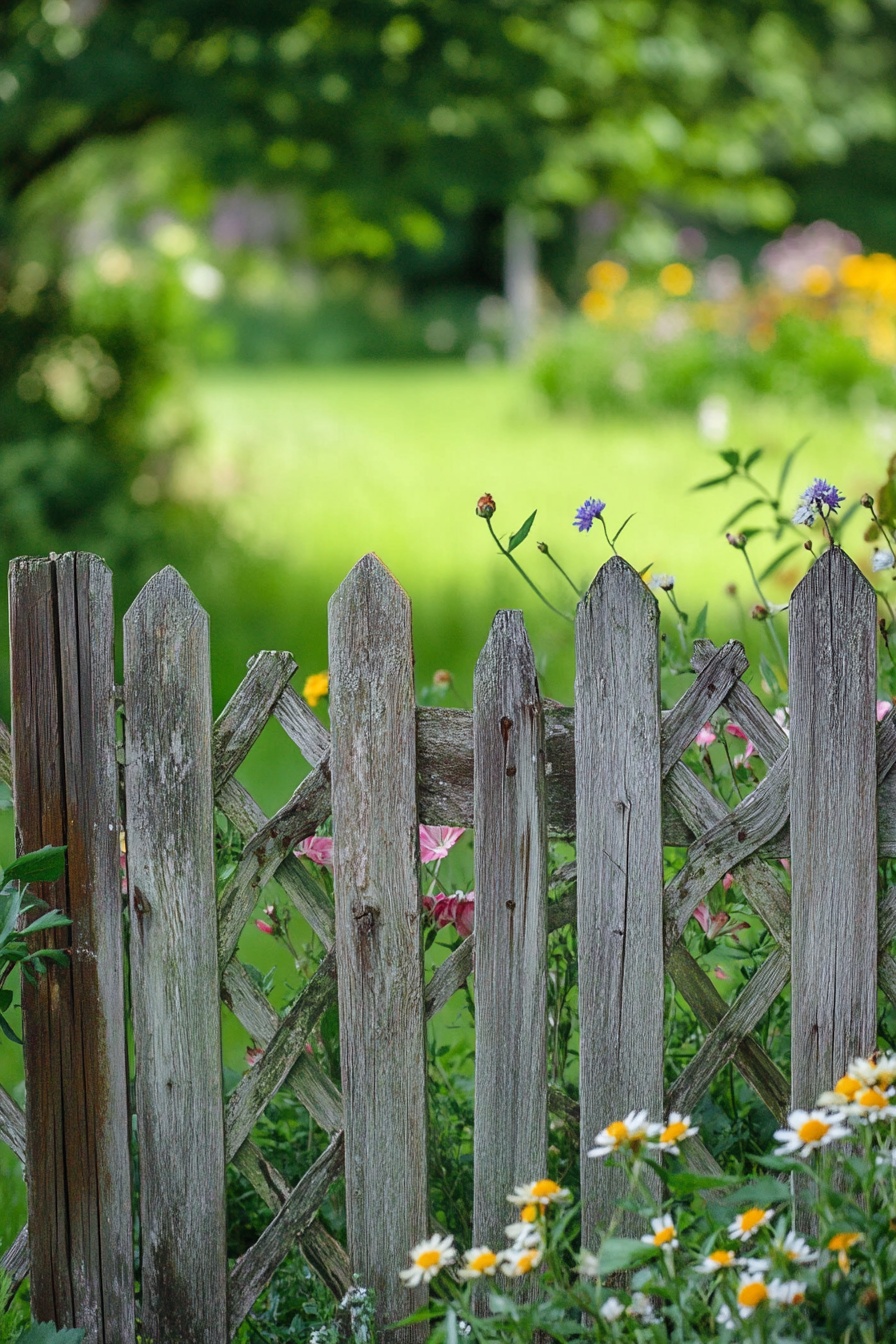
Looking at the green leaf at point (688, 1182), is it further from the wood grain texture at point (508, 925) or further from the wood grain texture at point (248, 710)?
the wood grain texture at point (248, 710)

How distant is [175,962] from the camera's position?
5.71 ft

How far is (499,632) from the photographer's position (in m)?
1.61

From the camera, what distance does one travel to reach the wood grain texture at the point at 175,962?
1.70m

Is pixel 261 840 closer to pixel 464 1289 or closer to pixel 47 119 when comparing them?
pixel 464 1289

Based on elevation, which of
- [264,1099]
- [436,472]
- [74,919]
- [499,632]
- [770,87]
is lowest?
[264,1099]

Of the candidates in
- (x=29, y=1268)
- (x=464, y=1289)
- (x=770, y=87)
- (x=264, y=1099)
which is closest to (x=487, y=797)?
(x=264, y=1099)

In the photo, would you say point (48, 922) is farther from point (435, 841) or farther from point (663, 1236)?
point (663, 1236)

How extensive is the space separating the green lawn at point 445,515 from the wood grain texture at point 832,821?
464 millimetres

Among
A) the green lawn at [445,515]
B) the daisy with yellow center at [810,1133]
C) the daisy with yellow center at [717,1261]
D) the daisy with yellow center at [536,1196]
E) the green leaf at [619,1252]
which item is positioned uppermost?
the green lawn at [445,515]

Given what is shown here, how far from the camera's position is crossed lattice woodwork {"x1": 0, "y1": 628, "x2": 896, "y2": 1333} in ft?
5.33

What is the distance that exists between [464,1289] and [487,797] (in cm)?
71

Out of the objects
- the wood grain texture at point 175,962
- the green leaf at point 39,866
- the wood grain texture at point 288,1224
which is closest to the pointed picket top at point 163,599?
the wood grain texture at point 175,962

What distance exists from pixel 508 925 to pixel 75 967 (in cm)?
61

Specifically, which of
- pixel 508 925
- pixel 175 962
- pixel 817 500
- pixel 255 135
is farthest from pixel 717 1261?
pixel 255 135
